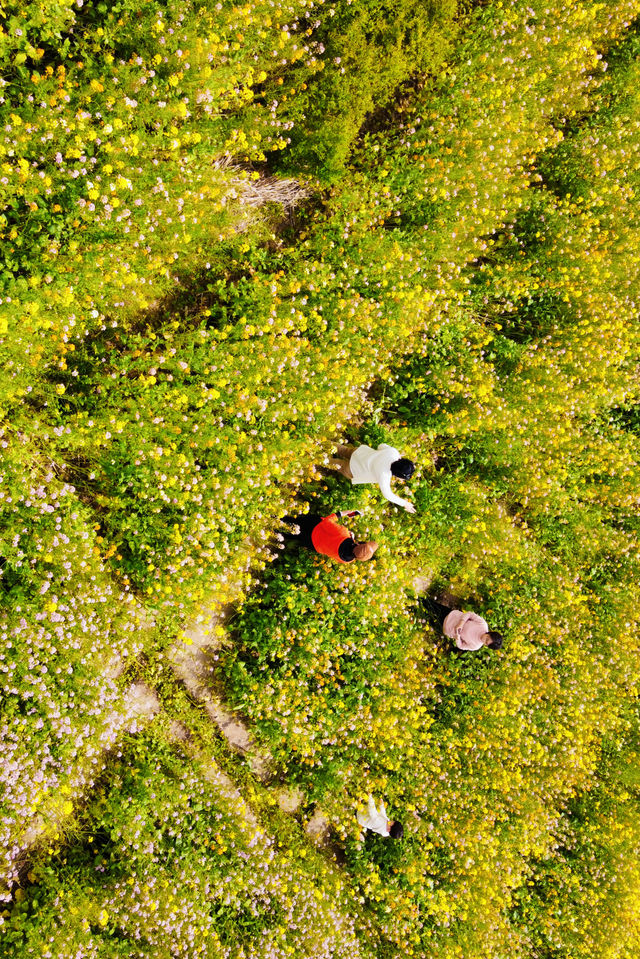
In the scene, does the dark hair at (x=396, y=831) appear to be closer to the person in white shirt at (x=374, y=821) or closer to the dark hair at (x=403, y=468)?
the person in white shirt at (x=374, y=821)

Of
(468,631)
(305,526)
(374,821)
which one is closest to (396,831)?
(374,821)

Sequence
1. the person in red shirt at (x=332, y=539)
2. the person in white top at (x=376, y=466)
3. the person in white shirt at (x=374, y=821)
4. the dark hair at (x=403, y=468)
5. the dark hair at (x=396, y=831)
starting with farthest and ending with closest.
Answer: the person in white shirt at (x=374, y=821)
the dark hair at (x=396, y=831)
the person in red shirt at (x=332, y=539)
the person in white top at (x=376, y=466)
the dark hair at (x=403, y=468)

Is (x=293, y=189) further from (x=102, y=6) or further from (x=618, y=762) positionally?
(x=618, y=762)

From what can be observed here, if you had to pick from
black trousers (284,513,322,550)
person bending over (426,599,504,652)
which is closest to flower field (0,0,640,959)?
black trousers (284,513,322,550)

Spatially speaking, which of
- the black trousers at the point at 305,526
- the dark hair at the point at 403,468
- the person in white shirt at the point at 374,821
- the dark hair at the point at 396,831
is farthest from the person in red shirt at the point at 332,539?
the dark hair at the point at 396,831

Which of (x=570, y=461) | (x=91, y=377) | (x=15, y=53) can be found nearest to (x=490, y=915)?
(x=570, y=461)
